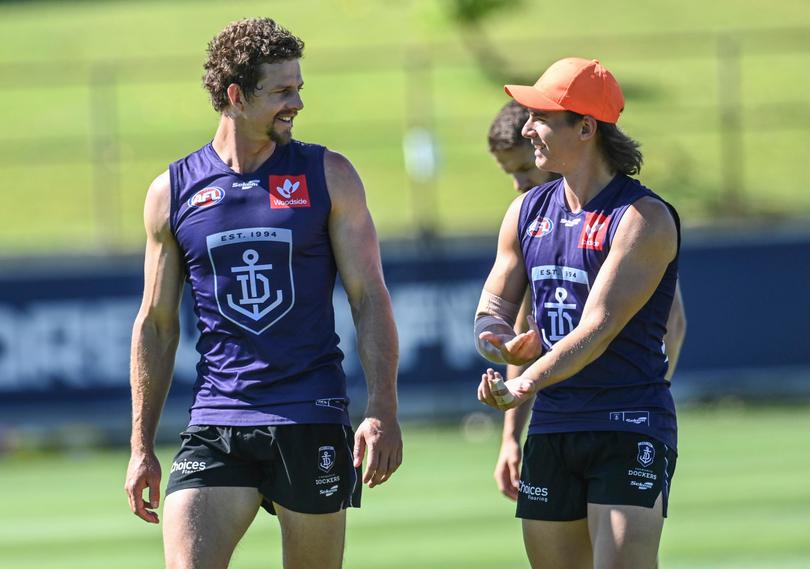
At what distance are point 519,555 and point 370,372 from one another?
4399 mm

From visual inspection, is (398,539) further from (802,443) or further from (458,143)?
(458,143)

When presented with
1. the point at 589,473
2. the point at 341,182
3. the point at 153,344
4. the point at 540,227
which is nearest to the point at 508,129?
the point at 540,227

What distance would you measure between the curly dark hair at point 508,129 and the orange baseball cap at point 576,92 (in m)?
0.90

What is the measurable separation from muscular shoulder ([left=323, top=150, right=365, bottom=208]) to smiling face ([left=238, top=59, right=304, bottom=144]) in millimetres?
208

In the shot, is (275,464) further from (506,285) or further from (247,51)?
(247,51)

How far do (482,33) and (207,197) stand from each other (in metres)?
28.4

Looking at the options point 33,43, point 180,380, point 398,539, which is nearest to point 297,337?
point 398,539

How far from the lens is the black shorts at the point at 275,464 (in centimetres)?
575

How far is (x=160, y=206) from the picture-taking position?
19.5ft

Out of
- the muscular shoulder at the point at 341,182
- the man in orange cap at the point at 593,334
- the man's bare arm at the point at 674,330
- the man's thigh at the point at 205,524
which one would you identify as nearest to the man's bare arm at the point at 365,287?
the muscular shoulder at the point at 341,182

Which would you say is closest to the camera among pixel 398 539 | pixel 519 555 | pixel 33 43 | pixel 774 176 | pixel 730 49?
pixel 519 555

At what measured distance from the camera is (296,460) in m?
5.75

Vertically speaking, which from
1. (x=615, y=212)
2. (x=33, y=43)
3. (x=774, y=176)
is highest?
(x=33, y=43)

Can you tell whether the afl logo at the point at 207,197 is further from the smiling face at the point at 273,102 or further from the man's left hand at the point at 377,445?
the man's left hand at the point at 377,445
